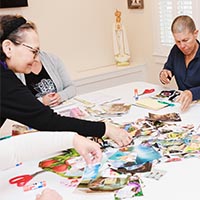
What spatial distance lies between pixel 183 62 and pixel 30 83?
1067 millimetres

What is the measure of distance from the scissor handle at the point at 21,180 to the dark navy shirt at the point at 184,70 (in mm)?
1349

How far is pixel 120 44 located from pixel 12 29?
238cm

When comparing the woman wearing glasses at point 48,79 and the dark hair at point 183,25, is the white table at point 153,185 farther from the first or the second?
the dark hair at point 183,25

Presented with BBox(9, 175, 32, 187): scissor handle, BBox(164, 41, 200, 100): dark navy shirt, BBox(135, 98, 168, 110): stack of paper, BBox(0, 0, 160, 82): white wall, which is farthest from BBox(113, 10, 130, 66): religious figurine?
BBox(9, 175, 32, 187): scissor handle

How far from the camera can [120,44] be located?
3.67 metres

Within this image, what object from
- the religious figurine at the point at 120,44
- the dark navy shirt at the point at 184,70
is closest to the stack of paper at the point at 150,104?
the dark navy shirt at the point at 184,70

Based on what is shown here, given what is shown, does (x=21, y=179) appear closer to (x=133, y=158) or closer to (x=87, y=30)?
(x=133, y=158)

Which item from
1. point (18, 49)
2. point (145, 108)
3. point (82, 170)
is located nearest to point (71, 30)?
point (145, 108)

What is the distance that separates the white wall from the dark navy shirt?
1.11m

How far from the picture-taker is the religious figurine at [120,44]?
3607 mm

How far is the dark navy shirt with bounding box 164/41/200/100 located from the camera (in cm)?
225

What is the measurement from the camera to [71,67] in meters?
3.59

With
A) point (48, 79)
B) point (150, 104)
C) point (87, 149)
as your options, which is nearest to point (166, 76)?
point (150, 104)

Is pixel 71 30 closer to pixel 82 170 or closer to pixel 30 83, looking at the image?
pixel 30 83
